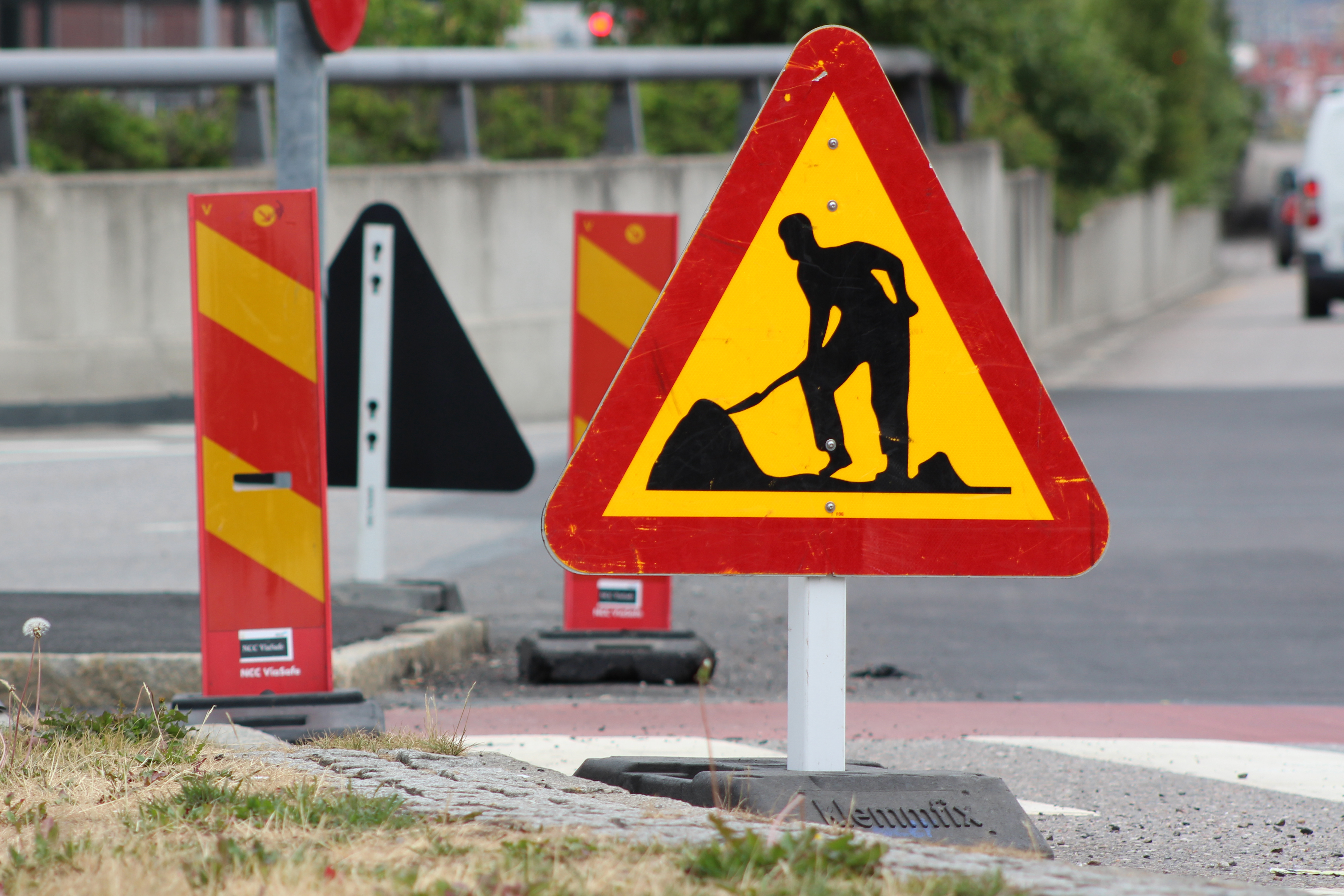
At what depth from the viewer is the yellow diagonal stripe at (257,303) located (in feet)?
14.2

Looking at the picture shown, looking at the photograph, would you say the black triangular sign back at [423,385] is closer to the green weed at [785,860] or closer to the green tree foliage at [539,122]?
the green weed at [785,860]

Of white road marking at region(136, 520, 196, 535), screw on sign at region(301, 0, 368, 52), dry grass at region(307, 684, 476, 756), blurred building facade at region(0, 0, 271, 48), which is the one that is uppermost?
blurred building facade at region(0, 0, 271, 48)

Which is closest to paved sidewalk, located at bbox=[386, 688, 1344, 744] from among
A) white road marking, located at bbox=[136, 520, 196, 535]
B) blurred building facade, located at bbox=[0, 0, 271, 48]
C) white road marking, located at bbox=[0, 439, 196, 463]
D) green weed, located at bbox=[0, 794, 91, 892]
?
green weed, located at bbox=[0, 794, 91, 892]

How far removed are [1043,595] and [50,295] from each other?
29.0 feet

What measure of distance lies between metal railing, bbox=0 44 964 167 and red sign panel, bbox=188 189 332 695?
9.32m

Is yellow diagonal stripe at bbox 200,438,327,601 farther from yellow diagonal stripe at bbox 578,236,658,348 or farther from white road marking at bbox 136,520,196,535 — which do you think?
white road marking at bbox 136,520,196,535

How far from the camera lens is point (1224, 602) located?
7.67 m

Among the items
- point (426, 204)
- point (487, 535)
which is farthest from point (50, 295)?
point (487, 535)

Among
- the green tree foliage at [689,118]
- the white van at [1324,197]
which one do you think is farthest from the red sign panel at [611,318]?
the white van at [1324,197]

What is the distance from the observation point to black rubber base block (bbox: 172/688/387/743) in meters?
4.27

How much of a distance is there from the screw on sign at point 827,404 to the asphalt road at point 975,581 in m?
2.55

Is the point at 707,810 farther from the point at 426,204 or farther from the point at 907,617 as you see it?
the point at 426,204

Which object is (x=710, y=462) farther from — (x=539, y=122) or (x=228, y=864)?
(x=539, y=122)

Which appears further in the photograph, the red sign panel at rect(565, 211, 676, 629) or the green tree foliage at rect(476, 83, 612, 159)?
the green tree foliage at rect(476, 83, 612, 159)
